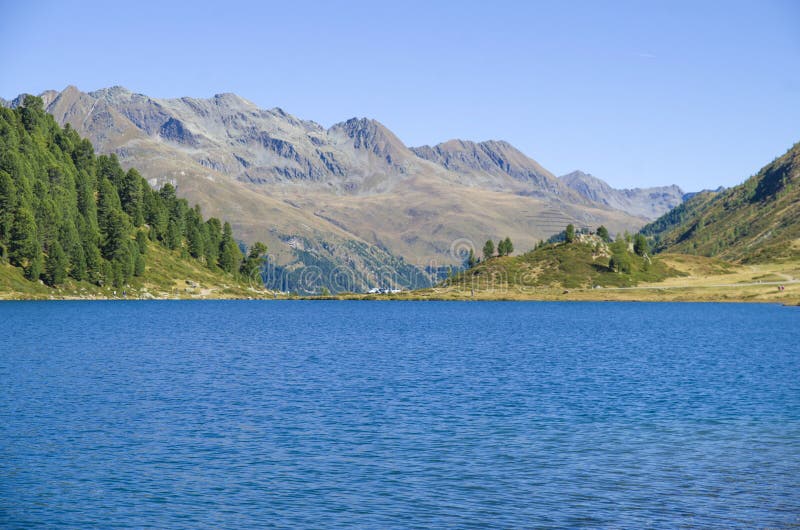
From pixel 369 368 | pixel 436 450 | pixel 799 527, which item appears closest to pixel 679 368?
pixel 369 368

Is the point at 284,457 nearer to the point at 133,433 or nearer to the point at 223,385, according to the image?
the point at 133,433

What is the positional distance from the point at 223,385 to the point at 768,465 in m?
55.6

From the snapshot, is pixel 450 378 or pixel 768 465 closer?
pixel 768 465

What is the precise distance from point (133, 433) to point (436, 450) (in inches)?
912

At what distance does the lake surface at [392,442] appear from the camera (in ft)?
130

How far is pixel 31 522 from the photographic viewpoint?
1471 inches

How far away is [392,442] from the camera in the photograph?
55.2m

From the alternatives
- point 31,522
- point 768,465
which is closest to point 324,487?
point 31,522

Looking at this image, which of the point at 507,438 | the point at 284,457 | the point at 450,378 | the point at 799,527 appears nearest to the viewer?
the point at 799,527

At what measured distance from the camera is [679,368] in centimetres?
11019

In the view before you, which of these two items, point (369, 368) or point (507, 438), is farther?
point (369, 368)

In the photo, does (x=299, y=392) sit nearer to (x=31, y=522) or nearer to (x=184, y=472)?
(x=184, y=472)

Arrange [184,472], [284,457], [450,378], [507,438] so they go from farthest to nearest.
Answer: [450,378]
[507,438]
[284,457]
[184,472]

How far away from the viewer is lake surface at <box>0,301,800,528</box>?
130 feet
